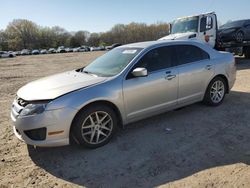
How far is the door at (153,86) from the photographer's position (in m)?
4.73

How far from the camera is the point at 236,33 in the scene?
14.5 metres

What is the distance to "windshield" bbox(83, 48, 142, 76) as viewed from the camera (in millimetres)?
4942

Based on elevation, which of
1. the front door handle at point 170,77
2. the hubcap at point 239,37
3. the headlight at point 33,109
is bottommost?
the headlight at point 33,109

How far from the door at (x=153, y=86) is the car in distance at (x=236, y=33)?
393 inches

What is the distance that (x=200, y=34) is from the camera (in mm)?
12945

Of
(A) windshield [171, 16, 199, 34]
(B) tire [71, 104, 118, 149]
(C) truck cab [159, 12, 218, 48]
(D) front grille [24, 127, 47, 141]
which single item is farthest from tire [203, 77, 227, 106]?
(A) windshield [171, 16, 199, 34]

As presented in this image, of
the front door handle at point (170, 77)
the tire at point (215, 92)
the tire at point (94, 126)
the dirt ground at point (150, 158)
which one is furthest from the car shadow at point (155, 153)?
the front door handle at point (170, 77)

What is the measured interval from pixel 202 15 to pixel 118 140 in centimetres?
1003

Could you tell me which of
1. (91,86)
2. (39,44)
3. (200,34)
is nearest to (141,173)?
(91,86)

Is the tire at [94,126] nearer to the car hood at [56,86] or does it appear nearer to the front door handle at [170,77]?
the car hood at [56,86]

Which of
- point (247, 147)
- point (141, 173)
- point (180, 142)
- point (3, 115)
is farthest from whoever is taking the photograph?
point (3, 115)

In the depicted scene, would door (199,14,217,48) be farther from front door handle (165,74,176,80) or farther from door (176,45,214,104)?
front door handle (165,74,176,80)

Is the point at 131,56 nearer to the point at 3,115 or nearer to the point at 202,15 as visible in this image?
the point at 3,115

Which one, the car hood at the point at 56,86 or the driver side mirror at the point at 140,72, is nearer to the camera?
the car hood at the point at 56,86
